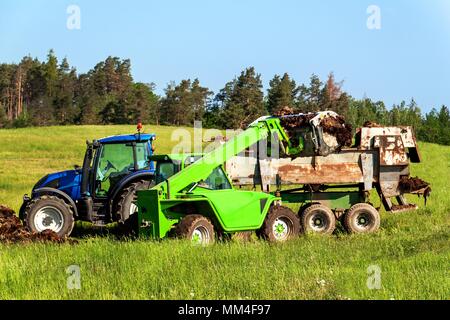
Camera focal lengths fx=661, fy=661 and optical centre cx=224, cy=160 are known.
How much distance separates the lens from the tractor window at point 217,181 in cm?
1338

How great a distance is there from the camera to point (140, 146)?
15656 mm

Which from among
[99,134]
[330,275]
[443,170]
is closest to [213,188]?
[330,275]

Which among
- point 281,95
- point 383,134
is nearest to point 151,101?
point 281,95

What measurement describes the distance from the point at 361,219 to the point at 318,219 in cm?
107

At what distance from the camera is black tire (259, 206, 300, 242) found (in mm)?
13406

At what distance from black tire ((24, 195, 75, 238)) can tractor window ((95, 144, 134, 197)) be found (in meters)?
1.15

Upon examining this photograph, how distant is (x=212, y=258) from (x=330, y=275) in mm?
2108

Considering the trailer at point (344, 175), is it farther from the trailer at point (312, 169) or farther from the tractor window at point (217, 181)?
the tractor window at point (217, 181)

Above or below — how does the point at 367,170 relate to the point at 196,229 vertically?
above

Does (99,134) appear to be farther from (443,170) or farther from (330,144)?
(330,144)

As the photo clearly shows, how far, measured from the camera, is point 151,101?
10400cm

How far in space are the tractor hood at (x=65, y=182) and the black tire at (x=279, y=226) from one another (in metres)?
4.66

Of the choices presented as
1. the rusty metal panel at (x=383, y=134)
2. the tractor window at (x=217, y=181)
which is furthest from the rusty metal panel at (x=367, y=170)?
the tractor window at (x=217, y=181)

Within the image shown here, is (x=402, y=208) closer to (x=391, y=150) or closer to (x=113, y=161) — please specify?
(x=391, y=150)
